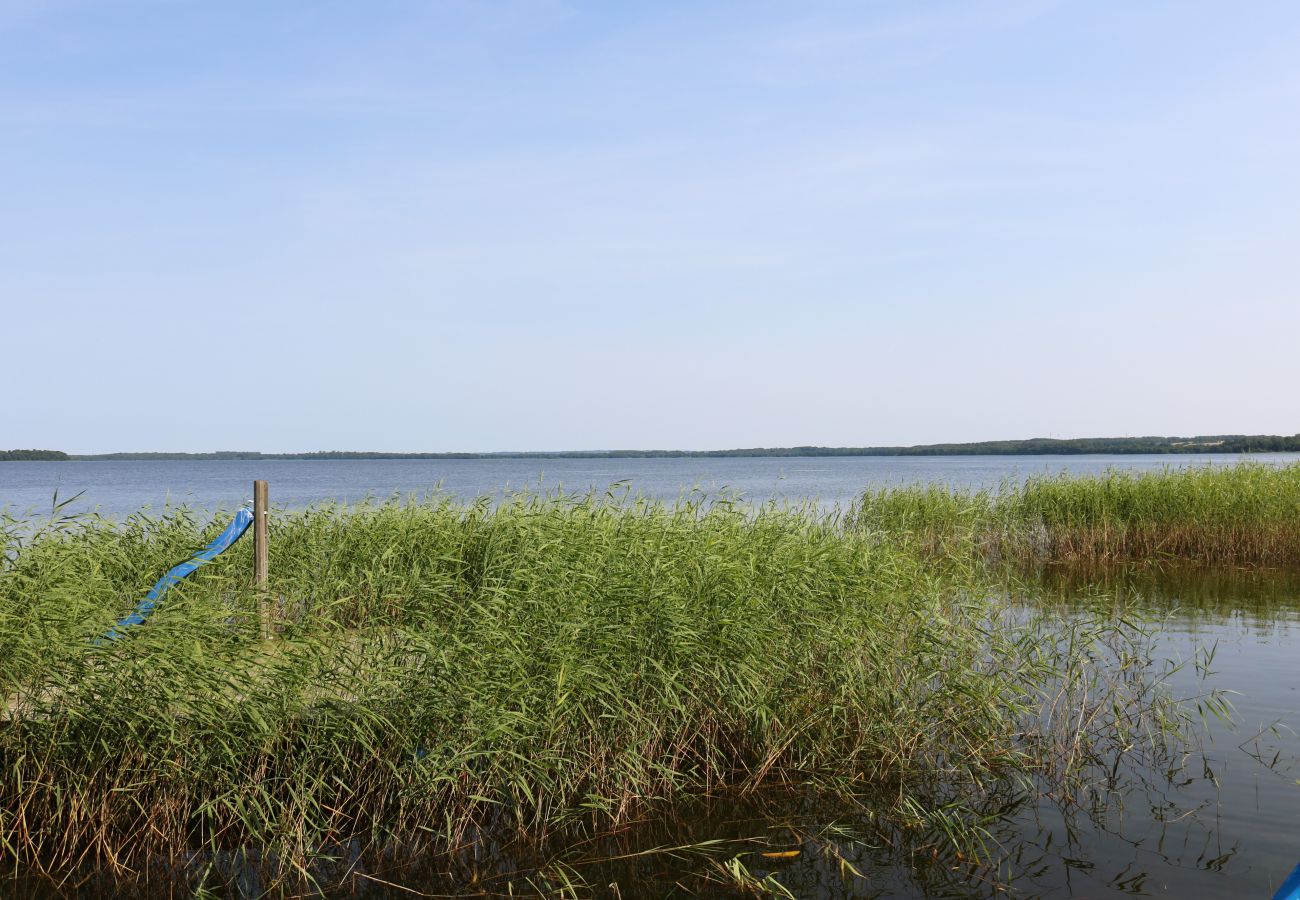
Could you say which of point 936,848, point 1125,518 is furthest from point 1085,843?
point 1125,518

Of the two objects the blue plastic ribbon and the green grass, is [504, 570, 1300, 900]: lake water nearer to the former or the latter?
the green grass

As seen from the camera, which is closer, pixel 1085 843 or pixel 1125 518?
pixel 1085 843

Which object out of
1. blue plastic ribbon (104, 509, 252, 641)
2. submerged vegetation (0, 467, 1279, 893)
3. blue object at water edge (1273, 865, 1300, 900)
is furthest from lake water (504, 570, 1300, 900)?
blue plastic ribbon (104, 509, 252, 641)

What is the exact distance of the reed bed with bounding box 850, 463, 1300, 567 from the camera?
19.6 metres

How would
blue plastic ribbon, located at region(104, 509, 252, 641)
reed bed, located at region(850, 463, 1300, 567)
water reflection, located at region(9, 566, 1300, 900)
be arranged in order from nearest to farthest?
1. water reflection, located at region(9, 566, 1300, 900)
2. blue plastic ribbon, located at region(104, 509, 252, 641)
3. reed bed, located at region(850, 463, 1300, 567)

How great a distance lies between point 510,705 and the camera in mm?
6633

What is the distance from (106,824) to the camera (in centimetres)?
605

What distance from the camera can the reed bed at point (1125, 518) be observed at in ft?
64.4

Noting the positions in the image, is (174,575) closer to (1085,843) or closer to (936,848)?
(936,848)

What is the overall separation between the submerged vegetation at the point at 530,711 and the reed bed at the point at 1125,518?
9.94m

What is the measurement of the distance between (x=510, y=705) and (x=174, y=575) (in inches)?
155

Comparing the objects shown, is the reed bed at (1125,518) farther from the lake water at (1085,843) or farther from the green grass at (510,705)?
the lake water at (1085,843)

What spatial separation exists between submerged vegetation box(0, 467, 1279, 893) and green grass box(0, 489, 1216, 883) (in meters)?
0.03

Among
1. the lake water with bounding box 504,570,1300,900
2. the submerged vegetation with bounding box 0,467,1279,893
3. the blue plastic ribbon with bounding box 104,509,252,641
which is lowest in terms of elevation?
the lake water with bounding box 504,570,1300,900
